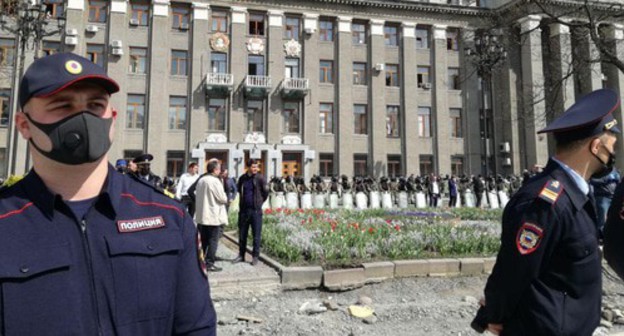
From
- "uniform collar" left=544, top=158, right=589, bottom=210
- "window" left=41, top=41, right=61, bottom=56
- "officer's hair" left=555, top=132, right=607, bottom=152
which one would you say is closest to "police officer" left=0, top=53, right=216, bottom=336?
"uniform collar" left=544, top=158, right=589, bottom=210

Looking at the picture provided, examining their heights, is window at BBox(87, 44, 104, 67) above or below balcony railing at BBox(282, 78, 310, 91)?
above

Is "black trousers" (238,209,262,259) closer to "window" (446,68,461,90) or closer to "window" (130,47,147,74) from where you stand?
"window" (130,47,147,74)

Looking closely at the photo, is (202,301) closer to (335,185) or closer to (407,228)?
(407,228)

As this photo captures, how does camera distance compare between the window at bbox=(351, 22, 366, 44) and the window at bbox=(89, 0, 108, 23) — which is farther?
the window at bbox=(351, 22, 366, 44)

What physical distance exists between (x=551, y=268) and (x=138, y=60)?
31189 mm

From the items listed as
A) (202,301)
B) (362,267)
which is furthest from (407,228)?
(202,301)

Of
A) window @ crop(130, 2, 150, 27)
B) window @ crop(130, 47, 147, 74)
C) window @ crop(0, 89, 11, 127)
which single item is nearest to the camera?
window @ crop(0, 89, 11, 127)

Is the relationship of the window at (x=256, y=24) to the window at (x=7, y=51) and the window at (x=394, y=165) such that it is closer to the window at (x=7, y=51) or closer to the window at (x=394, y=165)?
the window at (x=394, y=165)

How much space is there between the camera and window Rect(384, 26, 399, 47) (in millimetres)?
33500

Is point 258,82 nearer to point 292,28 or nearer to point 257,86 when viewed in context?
point 257,86

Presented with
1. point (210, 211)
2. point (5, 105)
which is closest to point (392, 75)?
point (5, 105)

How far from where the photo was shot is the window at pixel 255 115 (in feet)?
98.8

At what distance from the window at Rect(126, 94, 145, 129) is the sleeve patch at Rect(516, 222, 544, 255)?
29588 millimetres

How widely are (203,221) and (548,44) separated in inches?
1432
